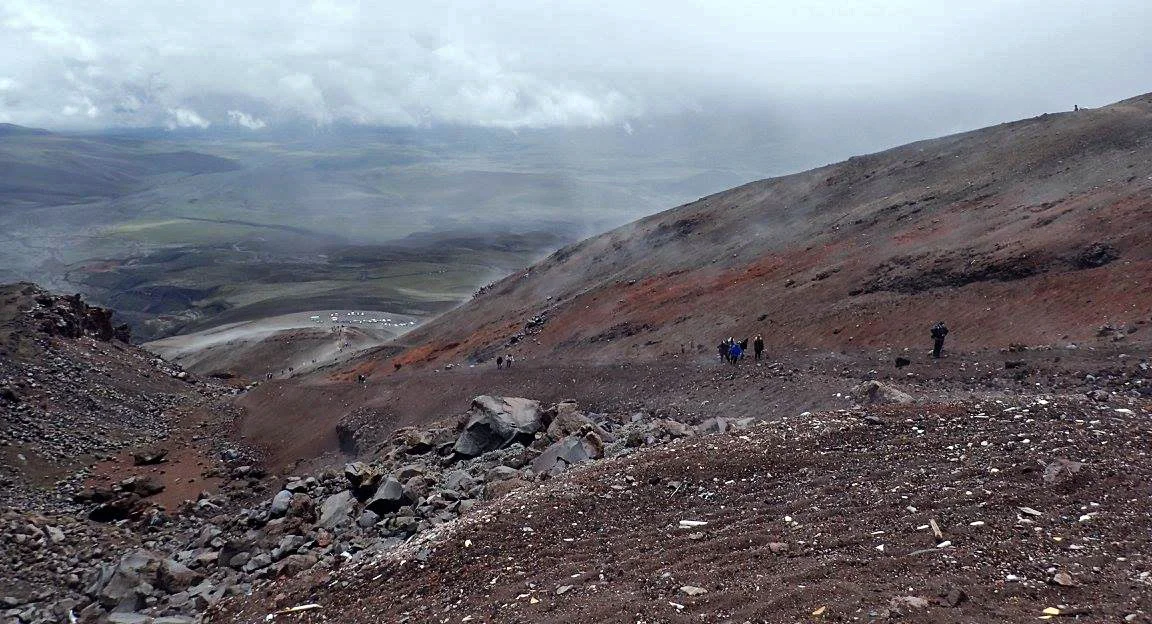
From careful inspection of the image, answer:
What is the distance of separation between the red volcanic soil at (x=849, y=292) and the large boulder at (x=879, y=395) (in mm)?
1169

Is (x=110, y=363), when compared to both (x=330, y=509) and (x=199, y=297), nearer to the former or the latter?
(x=330, y=509)

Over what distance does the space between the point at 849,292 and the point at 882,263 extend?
2212 millimetres

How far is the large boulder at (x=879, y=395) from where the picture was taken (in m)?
13.1

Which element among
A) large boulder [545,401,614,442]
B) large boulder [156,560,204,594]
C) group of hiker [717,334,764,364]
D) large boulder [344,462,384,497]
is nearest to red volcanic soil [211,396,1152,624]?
large boulder [156,560,204,594]

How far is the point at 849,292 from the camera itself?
80.9 ft

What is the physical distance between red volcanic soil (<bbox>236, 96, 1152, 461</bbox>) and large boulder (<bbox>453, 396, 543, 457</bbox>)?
157 inches

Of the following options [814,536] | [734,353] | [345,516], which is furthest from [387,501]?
[734,353]

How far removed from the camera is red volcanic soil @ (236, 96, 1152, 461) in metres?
18.8

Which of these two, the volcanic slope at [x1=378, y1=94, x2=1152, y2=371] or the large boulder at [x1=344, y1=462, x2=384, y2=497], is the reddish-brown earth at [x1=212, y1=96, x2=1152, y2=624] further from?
the large boulder at [x1=344, y1=462, x2=384, y2=497]

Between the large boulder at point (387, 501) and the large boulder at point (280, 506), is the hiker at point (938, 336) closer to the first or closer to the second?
the large boulder at point (387, 501)

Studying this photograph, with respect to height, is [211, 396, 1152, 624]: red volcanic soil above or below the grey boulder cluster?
above

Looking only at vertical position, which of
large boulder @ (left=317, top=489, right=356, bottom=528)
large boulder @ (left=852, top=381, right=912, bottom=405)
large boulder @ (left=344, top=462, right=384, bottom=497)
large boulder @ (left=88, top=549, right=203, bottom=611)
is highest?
large boulder @ (left=852, top=381, right=912, bottom=405)

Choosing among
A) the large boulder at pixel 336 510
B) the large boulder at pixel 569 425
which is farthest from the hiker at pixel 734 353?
the large boulder at pixel 336 510

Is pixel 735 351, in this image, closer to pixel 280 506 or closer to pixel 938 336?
pixel 938 336
